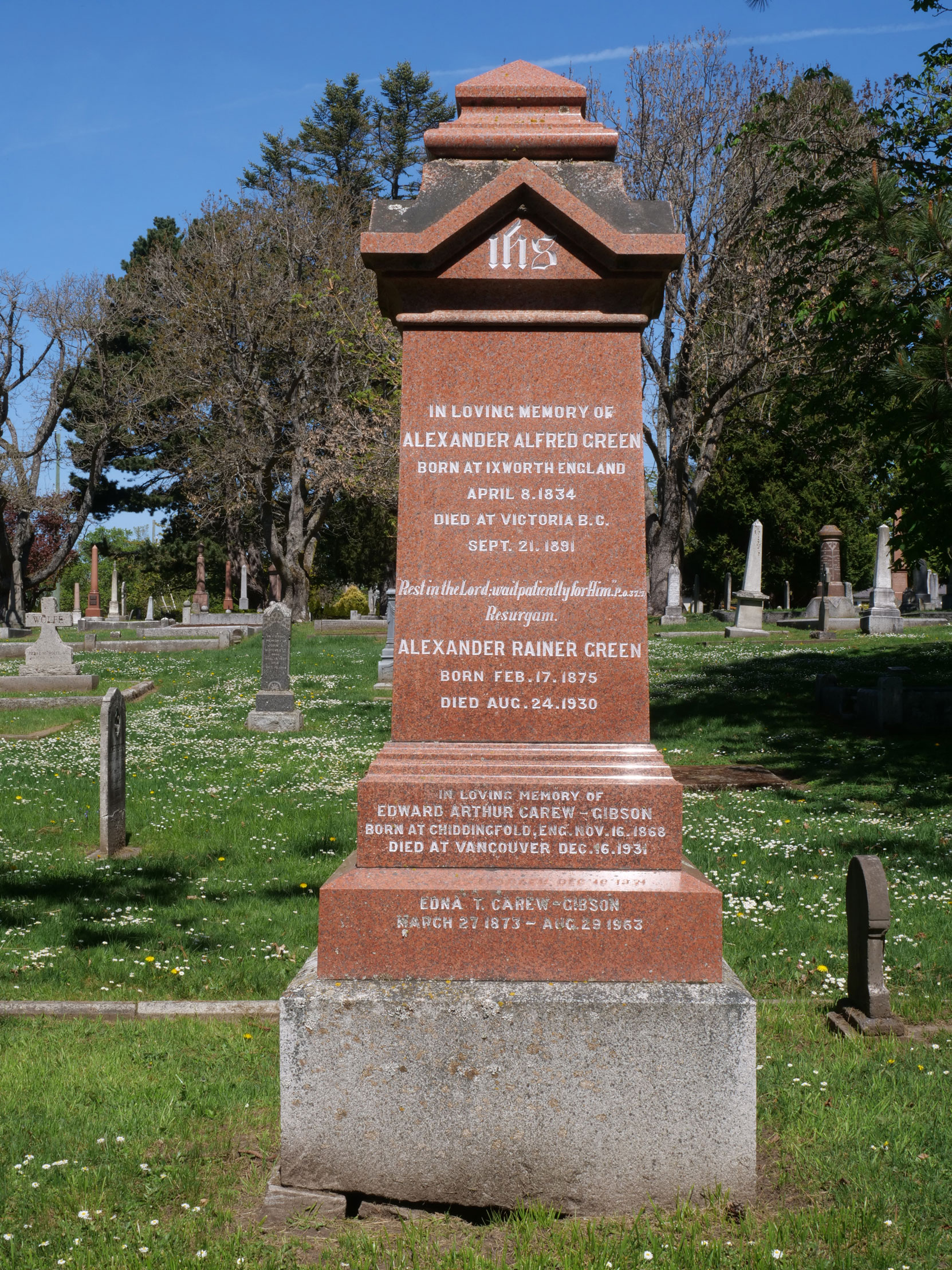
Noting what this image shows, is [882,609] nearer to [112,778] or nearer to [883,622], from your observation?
[883,622]

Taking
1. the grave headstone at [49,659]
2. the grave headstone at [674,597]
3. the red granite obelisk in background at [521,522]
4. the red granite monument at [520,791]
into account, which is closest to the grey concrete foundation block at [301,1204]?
the red granite monument at [520,791]

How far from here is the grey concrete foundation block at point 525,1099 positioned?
360cm

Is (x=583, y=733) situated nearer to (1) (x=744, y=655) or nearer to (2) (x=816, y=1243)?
(2) (x=816, y=1243)

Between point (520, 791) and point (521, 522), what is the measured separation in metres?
1.00

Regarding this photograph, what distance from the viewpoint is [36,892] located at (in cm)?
771

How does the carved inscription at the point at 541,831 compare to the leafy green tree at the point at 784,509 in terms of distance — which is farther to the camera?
the leafy green tree at the point at 784,509

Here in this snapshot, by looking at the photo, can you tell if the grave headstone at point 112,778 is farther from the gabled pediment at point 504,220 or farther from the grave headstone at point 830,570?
the grave headstone at point 830,570

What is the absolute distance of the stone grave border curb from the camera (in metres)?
5.49

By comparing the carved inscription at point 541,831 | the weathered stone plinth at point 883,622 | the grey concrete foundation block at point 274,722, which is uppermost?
the weathered stone plinth at point 883,622

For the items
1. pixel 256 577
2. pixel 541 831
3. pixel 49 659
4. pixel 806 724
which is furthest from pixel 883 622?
pixel 256 577

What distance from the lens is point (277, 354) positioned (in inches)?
1531

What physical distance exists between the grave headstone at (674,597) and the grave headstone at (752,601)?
173 centimetres

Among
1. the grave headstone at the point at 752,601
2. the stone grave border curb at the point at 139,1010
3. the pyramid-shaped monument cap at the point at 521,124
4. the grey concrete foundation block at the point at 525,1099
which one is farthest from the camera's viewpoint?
the grave headstone at the point at 752,601

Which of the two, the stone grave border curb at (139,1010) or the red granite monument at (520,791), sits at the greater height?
the red granite monument at (520,791)
